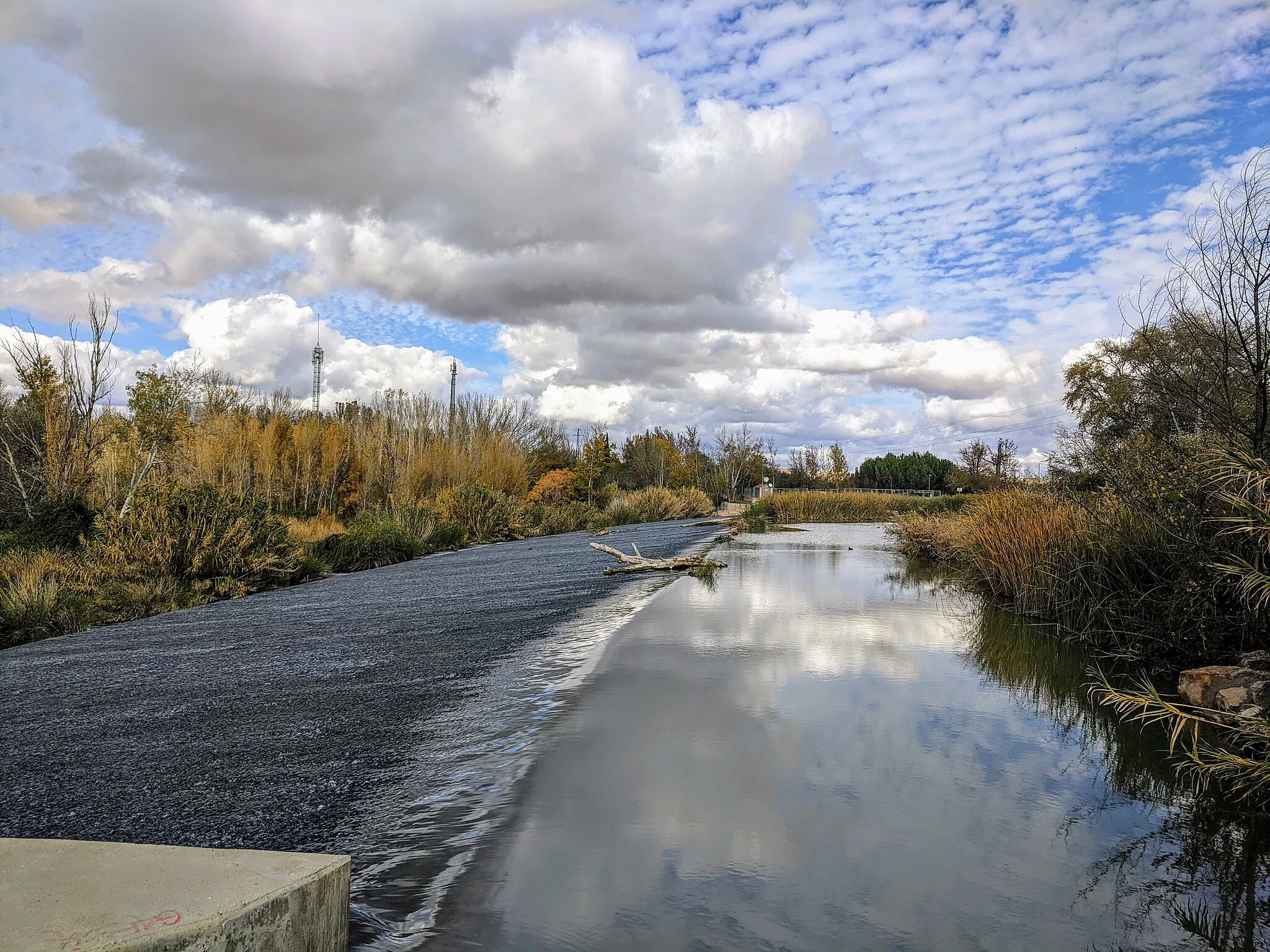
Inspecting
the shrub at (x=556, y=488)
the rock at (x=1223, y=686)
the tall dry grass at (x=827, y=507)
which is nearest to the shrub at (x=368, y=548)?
the rock at (x=1223, y=686)

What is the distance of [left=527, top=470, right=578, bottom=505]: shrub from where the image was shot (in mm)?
29188

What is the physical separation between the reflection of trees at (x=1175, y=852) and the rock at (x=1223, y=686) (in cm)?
45

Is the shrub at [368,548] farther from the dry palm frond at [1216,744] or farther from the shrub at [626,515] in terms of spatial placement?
the shrub at [626,515]

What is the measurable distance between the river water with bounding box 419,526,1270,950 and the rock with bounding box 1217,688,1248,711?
1.78 ft

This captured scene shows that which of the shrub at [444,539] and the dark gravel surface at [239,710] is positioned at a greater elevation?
the shrub at [444,539]

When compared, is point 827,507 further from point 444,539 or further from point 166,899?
point 166,899

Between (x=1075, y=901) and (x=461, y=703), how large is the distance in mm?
3390

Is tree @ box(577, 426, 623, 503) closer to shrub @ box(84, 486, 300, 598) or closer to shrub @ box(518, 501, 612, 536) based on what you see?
shrub @ box(518, 501, 612, 536)

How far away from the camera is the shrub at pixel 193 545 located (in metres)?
8.92

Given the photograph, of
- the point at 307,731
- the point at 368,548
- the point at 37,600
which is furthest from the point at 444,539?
the point at 307,731

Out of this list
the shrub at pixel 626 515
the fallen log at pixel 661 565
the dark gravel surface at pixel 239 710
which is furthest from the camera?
the shrub at pixel 626 515

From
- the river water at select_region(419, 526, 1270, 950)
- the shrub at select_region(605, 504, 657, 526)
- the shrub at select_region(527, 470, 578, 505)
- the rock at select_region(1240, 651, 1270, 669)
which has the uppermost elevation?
the shrub at select_region(527, 470, 578, 505)

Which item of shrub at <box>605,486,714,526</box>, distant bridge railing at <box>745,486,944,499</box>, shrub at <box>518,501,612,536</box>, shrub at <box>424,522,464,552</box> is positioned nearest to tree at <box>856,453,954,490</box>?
distant bridge railing at <box>745,486,944,499</box>

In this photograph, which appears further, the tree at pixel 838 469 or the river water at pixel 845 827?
the tree at pixel 838 469
